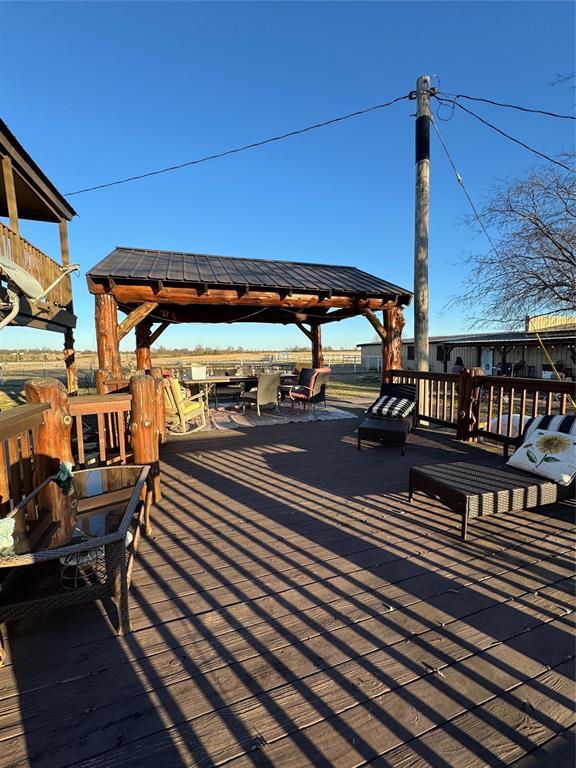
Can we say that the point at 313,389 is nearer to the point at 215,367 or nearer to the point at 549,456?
the point at 549,456

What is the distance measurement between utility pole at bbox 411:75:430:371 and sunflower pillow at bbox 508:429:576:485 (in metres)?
3.65

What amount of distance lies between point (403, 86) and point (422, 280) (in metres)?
3.93

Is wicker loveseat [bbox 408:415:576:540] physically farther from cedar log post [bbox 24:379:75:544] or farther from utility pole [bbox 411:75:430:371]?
utility pole [bbox 411:75:430:371]

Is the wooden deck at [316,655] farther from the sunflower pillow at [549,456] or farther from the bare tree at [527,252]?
the bare tree at [527,252]

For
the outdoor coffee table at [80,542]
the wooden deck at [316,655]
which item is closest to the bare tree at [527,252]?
the wooden deck at [316,655]

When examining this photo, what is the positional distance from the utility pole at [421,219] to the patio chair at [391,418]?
1078 mm

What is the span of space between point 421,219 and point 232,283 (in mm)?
3723

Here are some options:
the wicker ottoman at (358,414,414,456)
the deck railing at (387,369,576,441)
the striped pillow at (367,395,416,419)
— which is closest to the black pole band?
the deck railing at (387,369,576,441)

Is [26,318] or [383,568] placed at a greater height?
[26,318]

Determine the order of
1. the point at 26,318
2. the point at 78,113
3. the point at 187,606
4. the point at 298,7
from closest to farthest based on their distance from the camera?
1. the point at 187,606
2. the point at 26,318
3. the point at 298,7
4. the point at 78,113

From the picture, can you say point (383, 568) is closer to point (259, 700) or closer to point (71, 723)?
point (259, 700)

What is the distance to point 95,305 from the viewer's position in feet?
20.6

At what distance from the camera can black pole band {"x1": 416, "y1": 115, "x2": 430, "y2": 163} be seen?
6535mm

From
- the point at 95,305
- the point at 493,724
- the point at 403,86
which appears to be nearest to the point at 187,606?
the point at 493,724
